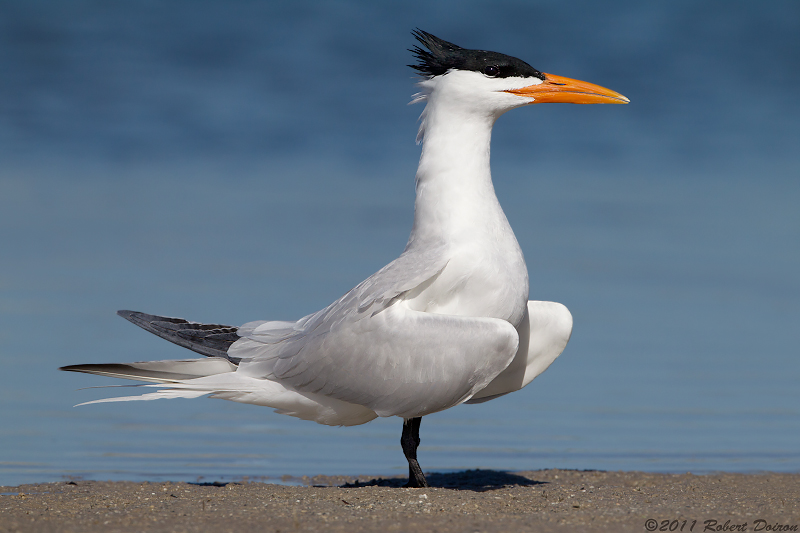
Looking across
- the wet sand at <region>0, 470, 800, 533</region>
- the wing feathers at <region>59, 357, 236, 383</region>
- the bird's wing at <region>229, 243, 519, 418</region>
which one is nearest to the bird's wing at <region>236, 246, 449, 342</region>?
the bird's wing at <region>229, 243, 519, 418</region>

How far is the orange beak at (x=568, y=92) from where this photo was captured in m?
6.20

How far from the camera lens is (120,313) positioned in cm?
648

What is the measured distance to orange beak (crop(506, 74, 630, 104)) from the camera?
244 inches

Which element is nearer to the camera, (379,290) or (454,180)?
(379,290)

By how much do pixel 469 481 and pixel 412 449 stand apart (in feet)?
4.47

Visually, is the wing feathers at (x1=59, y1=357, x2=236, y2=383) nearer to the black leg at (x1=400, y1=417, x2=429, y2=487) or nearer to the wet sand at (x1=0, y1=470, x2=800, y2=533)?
the wet sand at (x1=0, y1=470, x2=800, y2=533)

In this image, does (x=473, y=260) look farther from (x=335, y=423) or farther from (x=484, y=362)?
(x=335, y=423)

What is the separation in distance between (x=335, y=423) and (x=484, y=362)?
1.47 metres

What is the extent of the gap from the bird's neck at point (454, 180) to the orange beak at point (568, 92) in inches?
17.2

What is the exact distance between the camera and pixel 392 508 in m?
4.50

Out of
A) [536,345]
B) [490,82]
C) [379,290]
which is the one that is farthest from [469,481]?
[490,82]

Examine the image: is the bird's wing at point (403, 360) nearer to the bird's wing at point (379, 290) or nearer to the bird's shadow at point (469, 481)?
the bird's wing at point (379, 290)

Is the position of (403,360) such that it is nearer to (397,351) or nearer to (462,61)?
(397,351)

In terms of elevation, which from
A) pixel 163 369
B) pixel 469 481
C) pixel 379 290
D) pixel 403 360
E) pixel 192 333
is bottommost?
pixel 469 481
